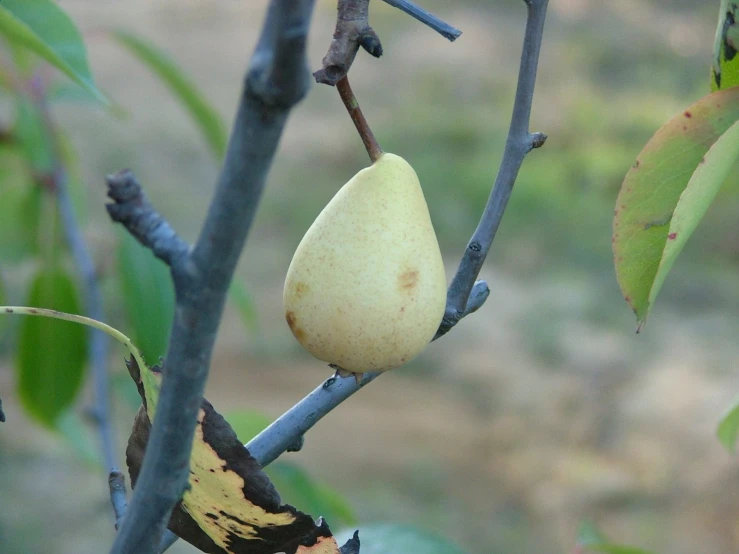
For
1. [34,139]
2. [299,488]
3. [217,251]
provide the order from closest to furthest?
[217,251]
[299,488]
[34,139]

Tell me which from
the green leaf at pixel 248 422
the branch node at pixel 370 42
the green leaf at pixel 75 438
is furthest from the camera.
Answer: the green leaf at pixel 75 438

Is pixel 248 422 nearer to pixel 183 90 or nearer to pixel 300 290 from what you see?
pixel 300 290

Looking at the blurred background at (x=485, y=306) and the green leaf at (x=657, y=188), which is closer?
the green leaf at (x=657, y=188)

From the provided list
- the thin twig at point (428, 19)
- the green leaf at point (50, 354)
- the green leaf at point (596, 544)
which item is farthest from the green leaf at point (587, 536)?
the green leaf at point (50, 354)

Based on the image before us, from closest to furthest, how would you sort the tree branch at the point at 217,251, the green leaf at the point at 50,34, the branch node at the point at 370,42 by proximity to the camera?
the tree branch at the point at 217,251
the branch node at the point at 370,42
the green leaf at the point at 50,34

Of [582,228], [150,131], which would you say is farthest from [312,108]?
[582,228]

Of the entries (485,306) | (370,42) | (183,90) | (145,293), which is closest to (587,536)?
(370,42)

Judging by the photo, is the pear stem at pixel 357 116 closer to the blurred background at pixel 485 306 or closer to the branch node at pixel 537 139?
the branch node at pixel 537 139
